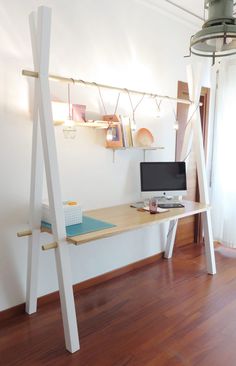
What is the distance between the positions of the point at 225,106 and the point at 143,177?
5.08 ft

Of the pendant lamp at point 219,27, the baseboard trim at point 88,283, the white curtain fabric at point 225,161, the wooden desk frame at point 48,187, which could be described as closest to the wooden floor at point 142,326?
the baseboard trim at point 88,283

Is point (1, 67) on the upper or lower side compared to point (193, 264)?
upper

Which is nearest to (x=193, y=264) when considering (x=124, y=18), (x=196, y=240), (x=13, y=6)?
(x=196, y=240)

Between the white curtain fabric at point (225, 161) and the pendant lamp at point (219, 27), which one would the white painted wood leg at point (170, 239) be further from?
the pendant lamp at point (219, 27)

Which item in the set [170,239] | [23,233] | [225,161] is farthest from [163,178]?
[23,233]

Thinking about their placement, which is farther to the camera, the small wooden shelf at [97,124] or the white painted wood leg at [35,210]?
the small wooden shelf at [97,124]

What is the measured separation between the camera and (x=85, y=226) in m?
2.06

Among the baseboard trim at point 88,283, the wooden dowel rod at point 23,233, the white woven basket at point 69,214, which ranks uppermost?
the white woven basket at point 69,214

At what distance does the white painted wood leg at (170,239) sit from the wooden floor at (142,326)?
365 mm

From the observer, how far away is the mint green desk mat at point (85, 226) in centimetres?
190

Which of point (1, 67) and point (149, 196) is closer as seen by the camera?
point (1, 67)

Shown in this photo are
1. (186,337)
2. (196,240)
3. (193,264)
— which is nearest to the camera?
(186,337)

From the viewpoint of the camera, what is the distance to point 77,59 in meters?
2.37

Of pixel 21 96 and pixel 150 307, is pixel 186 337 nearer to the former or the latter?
pixel 150 307
